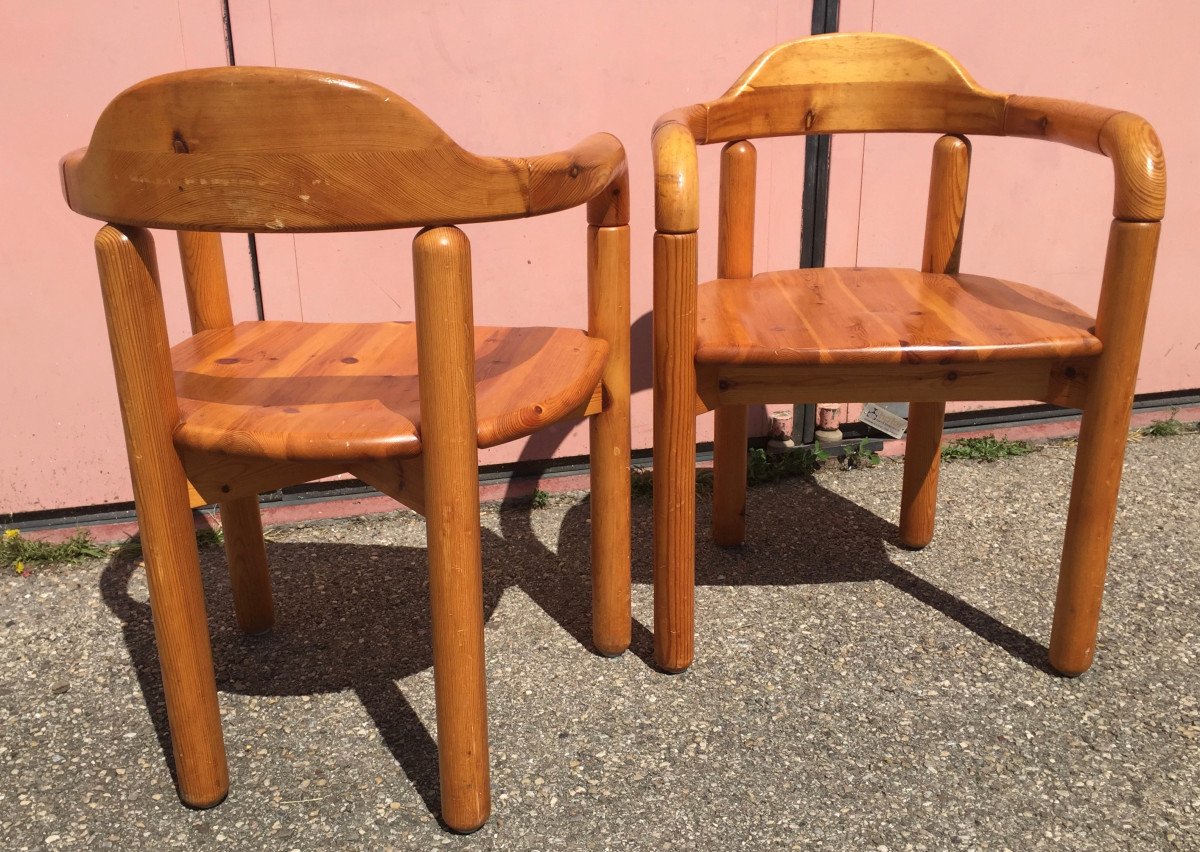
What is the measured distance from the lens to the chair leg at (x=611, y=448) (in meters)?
1.77

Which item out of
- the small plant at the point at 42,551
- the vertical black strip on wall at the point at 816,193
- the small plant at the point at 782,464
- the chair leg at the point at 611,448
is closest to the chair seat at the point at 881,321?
the chair leg at the point at 611,448

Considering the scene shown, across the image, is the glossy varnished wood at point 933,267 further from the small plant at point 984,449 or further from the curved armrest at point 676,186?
the curved armrest at point 676,186

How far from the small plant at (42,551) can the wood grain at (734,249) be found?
137cm

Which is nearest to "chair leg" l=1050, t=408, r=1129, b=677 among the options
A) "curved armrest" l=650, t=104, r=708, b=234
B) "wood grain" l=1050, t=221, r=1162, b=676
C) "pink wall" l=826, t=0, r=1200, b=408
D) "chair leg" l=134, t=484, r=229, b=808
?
"wood grain" l=1050, t=221, r=1162, b=676

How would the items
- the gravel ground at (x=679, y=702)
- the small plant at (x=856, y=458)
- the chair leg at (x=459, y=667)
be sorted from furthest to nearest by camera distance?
1. the small plant at (x=856, y=458)
2. the gravel ground at (x=679, y=702)
3. the chair leg at (x=459, y=667)

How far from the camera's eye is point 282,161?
1.22 metres

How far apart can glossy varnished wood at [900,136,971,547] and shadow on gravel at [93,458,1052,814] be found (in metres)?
0.11

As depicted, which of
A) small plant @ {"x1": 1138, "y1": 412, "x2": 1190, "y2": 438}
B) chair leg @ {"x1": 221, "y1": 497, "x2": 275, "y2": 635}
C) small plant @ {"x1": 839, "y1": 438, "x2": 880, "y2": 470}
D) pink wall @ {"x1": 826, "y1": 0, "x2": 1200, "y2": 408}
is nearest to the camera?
chair leg @ {"x1": 221, "y1": 497, "x2": 275, "y2": 635}

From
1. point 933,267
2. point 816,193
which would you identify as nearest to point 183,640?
point 933,267

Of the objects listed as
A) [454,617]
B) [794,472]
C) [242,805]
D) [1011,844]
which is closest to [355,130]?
[454,617]

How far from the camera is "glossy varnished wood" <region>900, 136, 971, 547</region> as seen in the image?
2146mm

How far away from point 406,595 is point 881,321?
1085 mm

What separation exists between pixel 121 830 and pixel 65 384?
1141 millimetres

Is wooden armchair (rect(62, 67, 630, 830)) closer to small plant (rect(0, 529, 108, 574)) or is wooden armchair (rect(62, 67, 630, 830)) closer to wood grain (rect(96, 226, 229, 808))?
wood grain (rect(96, 226, 229, 808))
